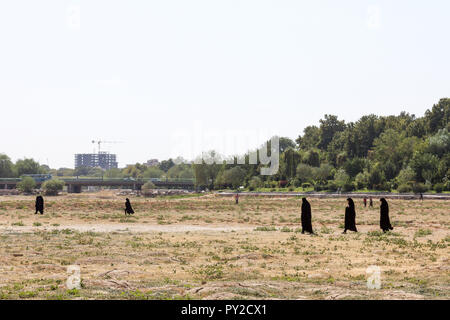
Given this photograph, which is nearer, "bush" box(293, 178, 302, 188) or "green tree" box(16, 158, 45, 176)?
"bush" box(293, 178, 302, 188)

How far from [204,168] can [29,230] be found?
392 ft

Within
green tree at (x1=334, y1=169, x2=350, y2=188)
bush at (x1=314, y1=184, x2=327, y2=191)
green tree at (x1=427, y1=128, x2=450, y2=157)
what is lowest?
bush at (x1=314, y1=184, x2=327, y2=191)

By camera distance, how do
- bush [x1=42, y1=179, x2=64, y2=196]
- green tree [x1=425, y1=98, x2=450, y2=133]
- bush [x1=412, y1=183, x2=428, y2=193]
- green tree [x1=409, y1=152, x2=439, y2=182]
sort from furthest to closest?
bush [x1=42, y1=179, x2=64, y2=196] < green tree [x1=425, y1=98, x2=450, y2=133] < green tree [x1=409, y1=152, x2=439, y2=182] < bush [x1=412, y1=183, x2=428, y2=193]

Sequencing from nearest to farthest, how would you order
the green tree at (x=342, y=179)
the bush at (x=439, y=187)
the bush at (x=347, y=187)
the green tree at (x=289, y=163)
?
the bush at (x=439, y=187)
the bush at (x=347, y=187)
the green tree at (x=342, y=179)
the green tree at (x=289, y=163)

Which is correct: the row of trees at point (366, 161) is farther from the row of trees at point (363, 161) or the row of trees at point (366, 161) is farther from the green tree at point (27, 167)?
the green tree at point (27, 167)

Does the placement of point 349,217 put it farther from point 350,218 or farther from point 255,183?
point 255,183

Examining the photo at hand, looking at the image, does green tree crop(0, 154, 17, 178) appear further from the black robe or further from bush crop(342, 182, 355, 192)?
the black robe

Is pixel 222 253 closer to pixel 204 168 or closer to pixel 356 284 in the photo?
pixel 356 284

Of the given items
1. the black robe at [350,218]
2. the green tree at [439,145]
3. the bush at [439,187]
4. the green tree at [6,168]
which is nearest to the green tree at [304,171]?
the green tree at [439,145]

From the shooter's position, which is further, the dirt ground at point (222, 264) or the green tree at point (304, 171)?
the green tree at point (304, 171)

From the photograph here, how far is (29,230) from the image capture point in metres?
32.1

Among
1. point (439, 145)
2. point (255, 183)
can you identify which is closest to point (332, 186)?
point (439, 145)

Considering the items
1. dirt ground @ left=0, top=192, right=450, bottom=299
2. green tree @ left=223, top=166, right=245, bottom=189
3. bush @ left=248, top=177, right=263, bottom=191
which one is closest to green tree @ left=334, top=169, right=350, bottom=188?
bush @ left=248, top=177, right=263, bottom=191
